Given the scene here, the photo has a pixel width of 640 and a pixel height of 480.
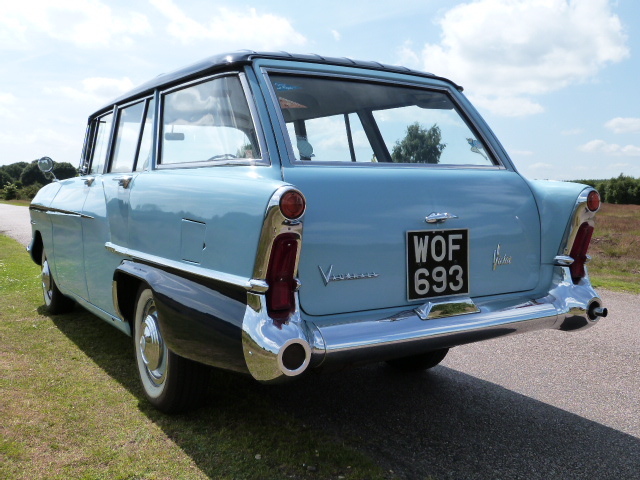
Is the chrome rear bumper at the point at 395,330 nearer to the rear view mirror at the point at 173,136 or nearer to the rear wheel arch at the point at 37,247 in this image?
the rear view mirror at the point at 173,136

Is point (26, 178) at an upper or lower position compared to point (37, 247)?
lower

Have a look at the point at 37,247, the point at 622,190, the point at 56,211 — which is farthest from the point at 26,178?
the point at 56,211

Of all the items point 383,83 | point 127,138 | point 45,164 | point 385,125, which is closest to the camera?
point 383,83

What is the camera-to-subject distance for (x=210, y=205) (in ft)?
9.29

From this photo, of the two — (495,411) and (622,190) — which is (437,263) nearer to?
(495,411)

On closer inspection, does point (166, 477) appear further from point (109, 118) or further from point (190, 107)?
point (109, 118)

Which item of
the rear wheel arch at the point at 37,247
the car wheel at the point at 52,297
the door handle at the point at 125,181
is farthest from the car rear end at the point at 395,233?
the rear wheel arch at the point at 37,247

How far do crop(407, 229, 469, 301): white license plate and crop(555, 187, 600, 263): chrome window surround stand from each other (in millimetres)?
665

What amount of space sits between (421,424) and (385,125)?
172cm

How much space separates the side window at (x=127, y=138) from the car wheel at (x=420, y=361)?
89.3 inches

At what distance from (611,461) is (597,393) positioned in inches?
40.0

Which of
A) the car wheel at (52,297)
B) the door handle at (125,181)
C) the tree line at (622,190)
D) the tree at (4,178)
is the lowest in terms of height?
the tree line at (622,190)

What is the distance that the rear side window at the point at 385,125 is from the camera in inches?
134

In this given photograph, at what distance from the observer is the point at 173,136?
3627 millimetres
